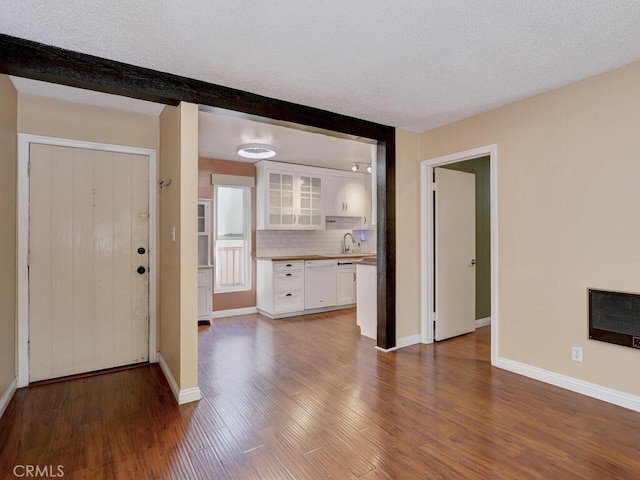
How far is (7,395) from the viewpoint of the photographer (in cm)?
264

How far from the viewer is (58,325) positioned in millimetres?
3127

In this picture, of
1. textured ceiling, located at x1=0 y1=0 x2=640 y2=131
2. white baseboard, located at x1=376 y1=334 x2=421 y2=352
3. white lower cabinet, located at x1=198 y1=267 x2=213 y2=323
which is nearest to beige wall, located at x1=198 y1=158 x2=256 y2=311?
white lower cabinet, located at x1=198 y1=267 x2=213 y2=323

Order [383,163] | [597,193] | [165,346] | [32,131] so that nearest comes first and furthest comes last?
[597,193] → [32,131] → [165,346] → [383,163]

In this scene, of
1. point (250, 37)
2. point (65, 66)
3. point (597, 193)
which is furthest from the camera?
point (597, 193)

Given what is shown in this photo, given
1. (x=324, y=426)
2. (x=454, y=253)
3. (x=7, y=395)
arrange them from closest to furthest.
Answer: (x=324, y=426) → (x=7, y=395) → (x=454, y=253)

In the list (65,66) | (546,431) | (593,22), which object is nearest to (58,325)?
(65,66)

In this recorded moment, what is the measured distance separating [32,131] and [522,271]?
4526 millimetres

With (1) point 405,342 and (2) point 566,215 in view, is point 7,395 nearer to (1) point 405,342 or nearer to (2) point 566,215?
(1) point 405,342

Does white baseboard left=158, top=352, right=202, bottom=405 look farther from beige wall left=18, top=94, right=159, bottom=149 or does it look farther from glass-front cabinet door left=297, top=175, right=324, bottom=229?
glass-front cabinet door left=297, top=175, right=324, bottom=229

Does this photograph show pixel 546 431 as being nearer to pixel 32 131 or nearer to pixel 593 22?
pixel 593 22

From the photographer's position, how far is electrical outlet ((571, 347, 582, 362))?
277 cm

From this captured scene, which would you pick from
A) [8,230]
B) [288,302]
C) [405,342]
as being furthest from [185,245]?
[288,302]

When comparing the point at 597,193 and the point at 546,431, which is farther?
the point at 597,193

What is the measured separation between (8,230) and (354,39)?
297cm
